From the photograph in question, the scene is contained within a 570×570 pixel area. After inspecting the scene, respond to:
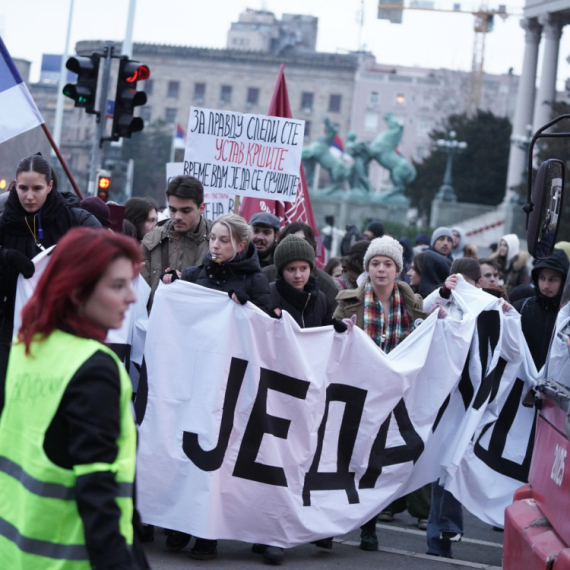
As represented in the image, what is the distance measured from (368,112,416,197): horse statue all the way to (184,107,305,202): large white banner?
5024 cm

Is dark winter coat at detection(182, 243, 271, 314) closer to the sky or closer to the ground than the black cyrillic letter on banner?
closer to the sky

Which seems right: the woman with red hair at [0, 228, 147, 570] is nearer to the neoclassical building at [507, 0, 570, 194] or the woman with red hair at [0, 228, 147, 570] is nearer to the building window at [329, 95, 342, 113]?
the neoclassical building at [507, 0, 570, 194]

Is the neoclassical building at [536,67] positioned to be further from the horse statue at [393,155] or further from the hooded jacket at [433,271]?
the hooded jacket at [433,271]

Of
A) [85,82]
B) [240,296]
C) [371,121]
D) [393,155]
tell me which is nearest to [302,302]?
[240,296]

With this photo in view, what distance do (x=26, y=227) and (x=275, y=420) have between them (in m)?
1.61

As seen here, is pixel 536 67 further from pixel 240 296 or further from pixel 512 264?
pixel 240 296

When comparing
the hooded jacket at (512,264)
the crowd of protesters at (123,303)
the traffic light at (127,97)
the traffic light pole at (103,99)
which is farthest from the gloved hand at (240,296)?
the traffic light pole at (103,99)

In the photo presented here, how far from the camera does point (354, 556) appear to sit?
615 cm

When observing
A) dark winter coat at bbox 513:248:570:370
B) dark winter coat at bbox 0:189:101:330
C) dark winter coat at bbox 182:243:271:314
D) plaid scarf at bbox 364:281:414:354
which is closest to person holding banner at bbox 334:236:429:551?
plaid scarf at bbox 364:281:414:354

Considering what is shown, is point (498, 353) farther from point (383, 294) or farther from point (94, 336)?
point (94, 336)

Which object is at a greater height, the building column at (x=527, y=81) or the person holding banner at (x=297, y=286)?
the building column at (x=527, y=81)

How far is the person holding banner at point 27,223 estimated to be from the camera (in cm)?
546

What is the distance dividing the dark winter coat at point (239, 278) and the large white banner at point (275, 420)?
0.20m

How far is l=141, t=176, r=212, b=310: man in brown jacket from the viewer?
6281 millimetres
